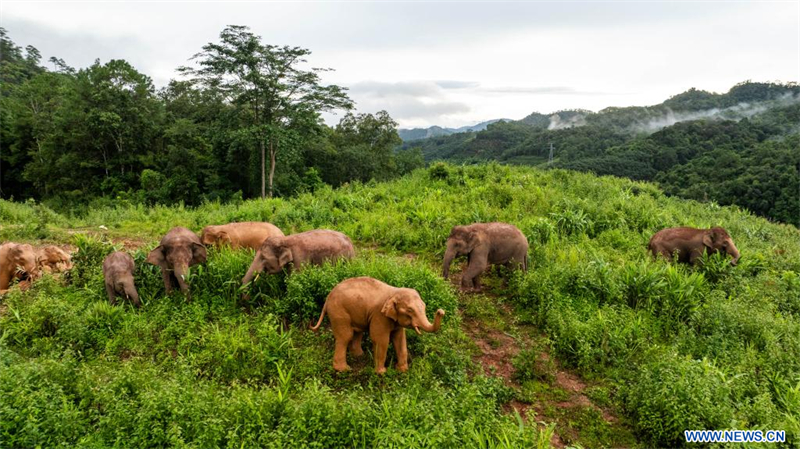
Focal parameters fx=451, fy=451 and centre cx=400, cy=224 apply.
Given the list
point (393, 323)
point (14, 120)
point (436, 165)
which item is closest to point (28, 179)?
point (14, 120)

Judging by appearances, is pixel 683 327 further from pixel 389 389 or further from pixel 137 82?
pixel 137 82

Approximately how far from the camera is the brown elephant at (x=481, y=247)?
7539 millimetres

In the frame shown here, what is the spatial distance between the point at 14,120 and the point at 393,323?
138ft

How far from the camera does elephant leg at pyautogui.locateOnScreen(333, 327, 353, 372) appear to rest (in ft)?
17.3

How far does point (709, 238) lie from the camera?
877 centimetres

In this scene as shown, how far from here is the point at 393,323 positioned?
203 inches

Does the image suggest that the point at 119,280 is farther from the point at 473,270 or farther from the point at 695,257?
the point at 695,257

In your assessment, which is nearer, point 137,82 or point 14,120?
point 137,82

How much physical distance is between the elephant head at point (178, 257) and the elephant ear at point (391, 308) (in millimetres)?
3613

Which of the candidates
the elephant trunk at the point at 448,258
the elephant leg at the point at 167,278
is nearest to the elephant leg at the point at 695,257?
the elephant trunk at the point at 448,258

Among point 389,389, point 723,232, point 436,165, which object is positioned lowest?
point 389,389

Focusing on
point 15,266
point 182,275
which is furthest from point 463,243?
point 15,266

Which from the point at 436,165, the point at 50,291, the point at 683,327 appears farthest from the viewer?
the point at 436,165

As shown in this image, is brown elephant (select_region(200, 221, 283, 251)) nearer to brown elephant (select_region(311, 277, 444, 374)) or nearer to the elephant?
the elephant
